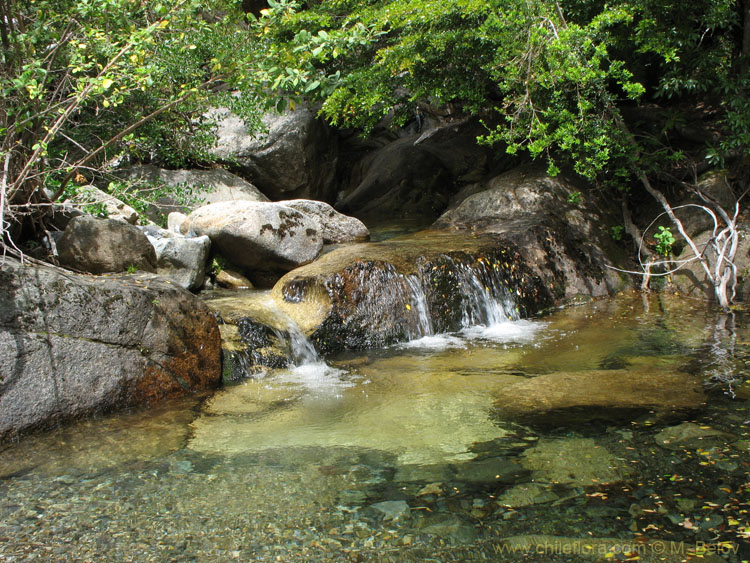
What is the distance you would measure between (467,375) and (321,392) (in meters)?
1.42

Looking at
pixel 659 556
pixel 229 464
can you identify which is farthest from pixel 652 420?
pixel 229 464

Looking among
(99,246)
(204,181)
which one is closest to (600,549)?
(99,246)

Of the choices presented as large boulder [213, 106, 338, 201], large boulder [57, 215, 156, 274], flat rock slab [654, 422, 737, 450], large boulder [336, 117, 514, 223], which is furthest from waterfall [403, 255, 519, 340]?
large boulder [213, 106, 338, 201]

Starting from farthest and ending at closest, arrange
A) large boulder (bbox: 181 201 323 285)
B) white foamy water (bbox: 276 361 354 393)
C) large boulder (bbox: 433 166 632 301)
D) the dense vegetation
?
large boulder (bbox: 433 166 632 301) < large boulder (bbox: 181 201 323 285) < the dense vegetation < white foamy water (bbox: 276 361 354 393)

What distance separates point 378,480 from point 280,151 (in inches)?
430

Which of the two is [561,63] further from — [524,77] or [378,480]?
[378,480]

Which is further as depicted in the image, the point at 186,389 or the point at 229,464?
the point at 186,389

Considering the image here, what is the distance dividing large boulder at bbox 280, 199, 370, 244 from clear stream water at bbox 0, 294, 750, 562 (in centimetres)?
511

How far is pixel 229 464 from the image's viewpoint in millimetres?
3744

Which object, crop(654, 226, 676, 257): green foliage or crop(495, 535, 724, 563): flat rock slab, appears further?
crop(654, 226, 676, 257): green foliage

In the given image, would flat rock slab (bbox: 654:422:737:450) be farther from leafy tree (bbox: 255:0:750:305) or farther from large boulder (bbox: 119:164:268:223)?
large boulder (bbox: 119:164:268:223)

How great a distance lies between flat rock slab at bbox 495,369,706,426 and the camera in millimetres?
4289

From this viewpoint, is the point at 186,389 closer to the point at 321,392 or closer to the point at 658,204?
the point at 321,392

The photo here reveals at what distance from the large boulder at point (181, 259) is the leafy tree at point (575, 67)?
104 inches
